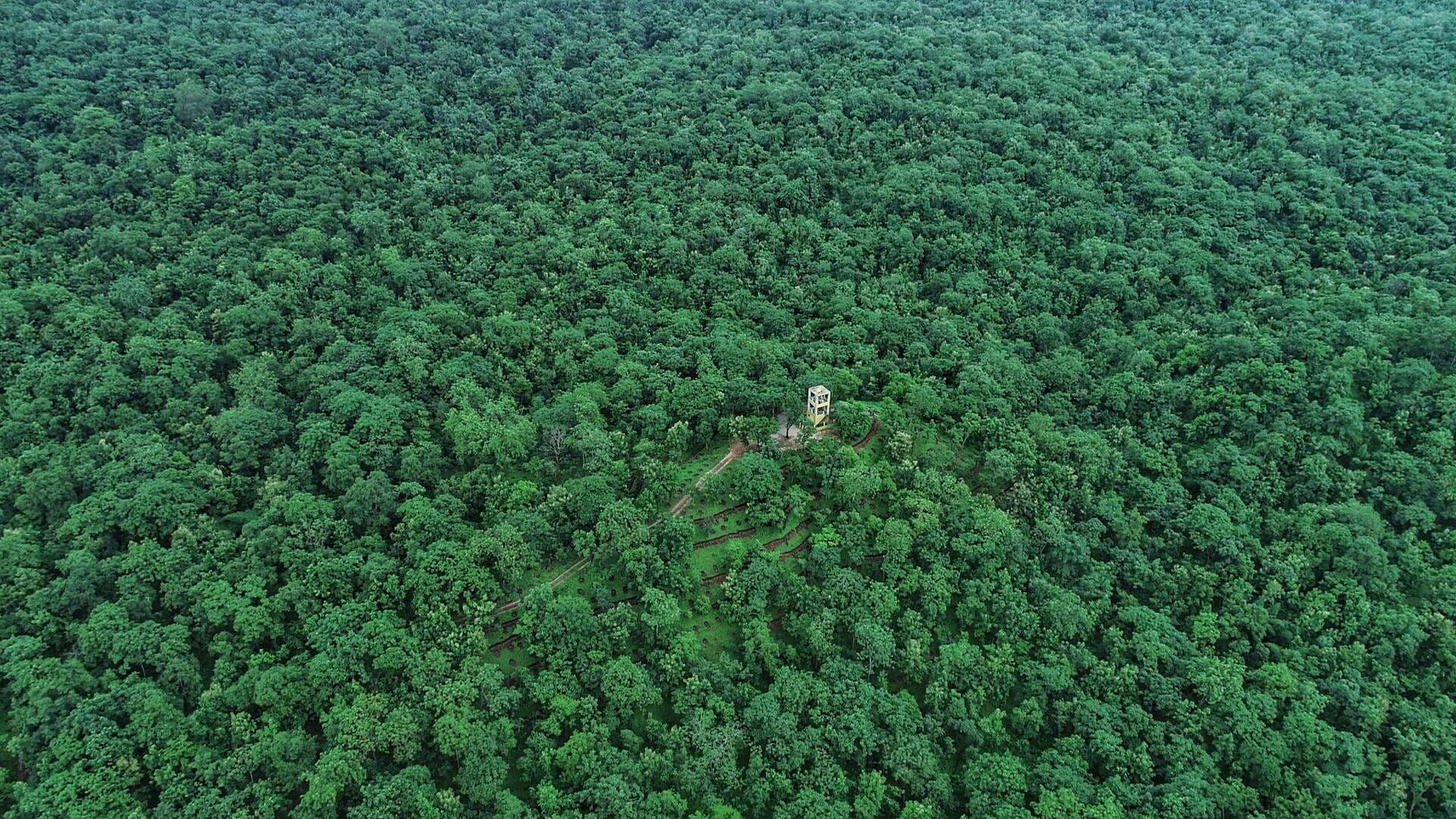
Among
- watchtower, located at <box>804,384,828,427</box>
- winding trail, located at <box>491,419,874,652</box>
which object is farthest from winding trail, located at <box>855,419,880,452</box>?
watchtower, located at <box>804,384,828,427</box>

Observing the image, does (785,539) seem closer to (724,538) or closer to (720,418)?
(724,538)

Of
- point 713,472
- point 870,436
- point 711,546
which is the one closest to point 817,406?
point 870,436

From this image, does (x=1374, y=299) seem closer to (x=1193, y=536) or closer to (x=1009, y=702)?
(x=1193, y=536)

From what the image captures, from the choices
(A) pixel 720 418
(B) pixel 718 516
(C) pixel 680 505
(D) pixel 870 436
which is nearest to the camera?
(B) pixel 718 516

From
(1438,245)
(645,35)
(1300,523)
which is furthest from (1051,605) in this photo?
(645,35)

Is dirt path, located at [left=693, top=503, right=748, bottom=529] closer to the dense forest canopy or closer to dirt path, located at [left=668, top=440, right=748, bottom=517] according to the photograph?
the dense forest canopy

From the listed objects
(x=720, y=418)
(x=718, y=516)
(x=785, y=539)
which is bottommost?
(x=785, y=539)

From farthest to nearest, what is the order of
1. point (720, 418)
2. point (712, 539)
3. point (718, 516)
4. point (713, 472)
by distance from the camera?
point (720, 418) → point (713, 472) → point (718, 516) → point (712, 539)
